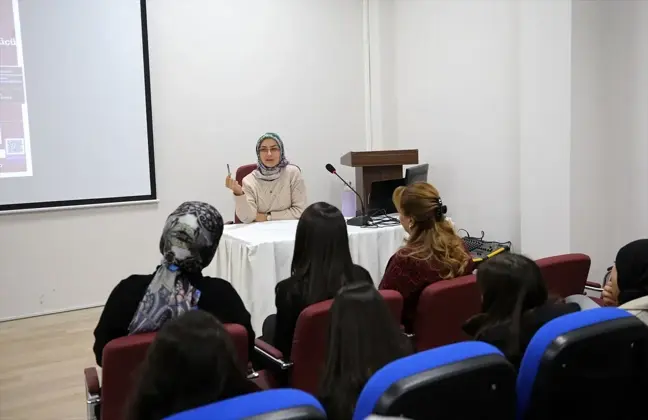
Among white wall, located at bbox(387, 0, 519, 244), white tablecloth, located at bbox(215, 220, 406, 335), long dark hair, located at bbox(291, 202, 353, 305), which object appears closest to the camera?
long dark hair, located at bbox(291, 202, 353, 305)

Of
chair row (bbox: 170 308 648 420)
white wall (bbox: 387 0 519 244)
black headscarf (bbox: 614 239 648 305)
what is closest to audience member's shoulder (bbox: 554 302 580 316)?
chair row (bbox: 170 308 648 420)

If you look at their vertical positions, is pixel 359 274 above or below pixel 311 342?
above

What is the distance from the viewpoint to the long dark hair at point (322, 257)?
→ 6.88 feet

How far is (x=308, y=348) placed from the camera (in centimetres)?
195

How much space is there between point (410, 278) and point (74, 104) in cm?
327

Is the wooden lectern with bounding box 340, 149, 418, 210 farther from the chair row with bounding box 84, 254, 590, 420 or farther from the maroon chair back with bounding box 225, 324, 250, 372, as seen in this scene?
the maroon chair back with bounding box 225, 324, 250, 372

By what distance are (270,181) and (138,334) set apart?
7.78 ft

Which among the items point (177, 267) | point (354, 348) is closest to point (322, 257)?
point (177, 267)

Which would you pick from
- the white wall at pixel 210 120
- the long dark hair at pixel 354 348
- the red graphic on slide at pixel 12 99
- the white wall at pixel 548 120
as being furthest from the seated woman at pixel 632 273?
the red graphic on slide at pixel 12 99

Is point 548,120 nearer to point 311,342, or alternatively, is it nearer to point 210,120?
point 210,120

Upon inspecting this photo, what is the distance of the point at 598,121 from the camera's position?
4.04m

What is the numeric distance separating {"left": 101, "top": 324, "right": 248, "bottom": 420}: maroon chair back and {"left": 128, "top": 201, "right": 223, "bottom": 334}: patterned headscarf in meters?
0.07

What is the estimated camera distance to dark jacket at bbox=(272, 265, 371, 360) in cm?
211

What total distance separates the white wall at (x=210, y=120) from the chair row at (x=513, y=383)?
3.98 meters
